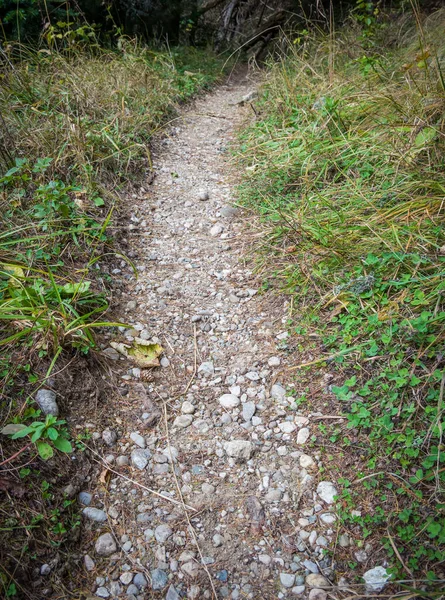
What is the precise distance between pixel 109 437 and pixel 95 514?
1.02 feet

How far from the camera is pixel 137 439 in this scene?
1824 mm

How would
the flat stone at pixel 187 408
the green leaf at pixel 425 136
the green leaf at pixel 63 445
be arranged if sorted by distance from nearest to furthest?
the green leaf at pixel 63 445, the flat stone at pixel 187 408, the green leaf at pixel 425 136

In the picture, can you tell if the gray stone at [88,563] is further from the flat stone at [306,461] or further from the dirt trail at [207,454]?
the flat stone at [306,461]

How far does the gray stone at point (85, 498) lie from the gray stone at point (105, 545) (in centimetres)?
14

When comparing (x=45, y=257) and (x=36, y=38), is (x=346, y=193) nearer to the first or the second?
(x=45, y=257)

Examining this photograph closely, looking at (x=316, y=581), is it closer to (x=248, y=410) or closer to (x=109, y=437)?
(x=248, y=410)

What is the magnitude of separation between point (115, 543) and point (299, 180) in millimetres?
2511

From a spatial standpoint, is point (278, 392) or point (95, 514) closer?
point (95, 514)

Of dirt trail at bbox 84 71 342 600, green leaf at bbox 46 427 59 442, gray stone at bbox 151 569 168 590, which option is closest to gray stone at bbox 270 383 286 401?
dirt trail at bbox 84 71 342 600

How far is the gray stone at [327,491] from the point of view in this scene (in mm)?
1594

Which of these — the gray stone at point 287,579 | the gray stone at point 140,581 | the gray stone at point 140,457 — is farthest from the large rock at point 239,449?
the gray stone at point 140,581

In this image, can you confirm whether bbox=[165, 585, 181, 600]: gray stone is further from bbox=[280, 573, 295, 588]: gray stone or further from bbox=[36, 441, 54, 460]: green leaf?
bbox=[36, 441, 54, 460]: green leaf

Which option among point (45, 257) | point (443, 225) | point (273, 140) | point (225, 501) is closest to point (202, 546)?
point (225, 501)

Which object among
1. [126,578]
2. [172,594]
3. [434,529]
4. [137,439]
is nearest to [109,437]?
[137,439]
